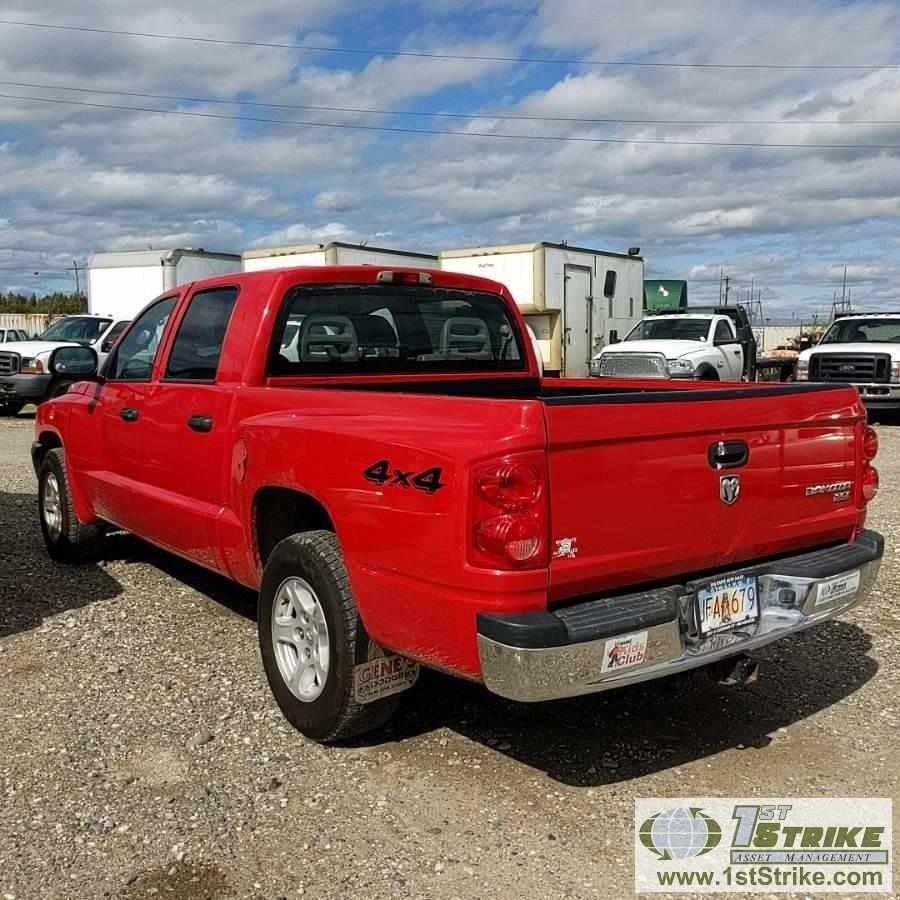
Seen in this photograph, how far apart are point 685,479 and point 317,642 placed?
151 centimetres

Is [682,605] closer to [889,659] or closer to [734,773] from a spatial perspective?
[734,773]

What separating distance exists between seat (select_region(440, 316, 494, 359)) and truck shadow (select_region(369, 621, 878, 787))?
167cm

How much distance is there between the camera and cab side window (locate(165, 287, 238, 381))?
15.1 ft

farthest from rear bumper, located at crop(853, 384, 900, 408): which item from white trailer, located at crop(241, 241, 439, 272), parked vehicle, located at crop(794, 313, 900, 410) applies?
white trailer, located at crop(241, 241, 439, 272)

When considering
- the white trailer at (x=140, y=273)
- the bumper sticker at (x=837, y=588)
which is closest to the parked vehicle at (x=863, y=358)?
the white trailer at (x=140, y=273)

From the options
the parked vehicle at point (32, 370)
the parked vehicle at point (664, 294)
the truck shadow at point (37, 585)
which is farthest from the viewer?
the parked vehicle at point (664, 294)

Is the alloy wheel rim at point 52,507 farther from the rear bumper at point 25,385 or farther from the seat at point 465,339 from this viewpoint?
the rear bumper at point 25,385

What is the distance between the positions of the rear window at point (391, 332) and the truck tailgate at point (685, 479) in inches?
66.7

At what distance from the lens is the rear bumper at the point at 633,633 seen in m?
2.92

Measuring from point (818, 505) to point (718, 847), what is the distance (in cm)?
132

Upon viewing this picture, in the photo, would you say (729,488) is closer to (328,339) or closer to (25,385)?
(328,339)

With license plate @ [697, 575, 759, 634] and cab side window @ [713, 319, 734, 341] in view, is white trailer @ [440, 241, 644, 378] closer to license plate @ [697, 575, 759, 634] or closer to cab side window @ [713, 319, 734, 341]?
cab side window @ [713, 319, 734, 341]

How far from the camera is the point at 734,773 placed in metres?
3.61

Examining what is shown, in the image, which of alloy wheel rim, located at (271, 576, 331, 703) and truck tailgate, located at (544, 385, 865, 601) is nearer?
truck tailgate, located at (544, 385, 865, 601)
